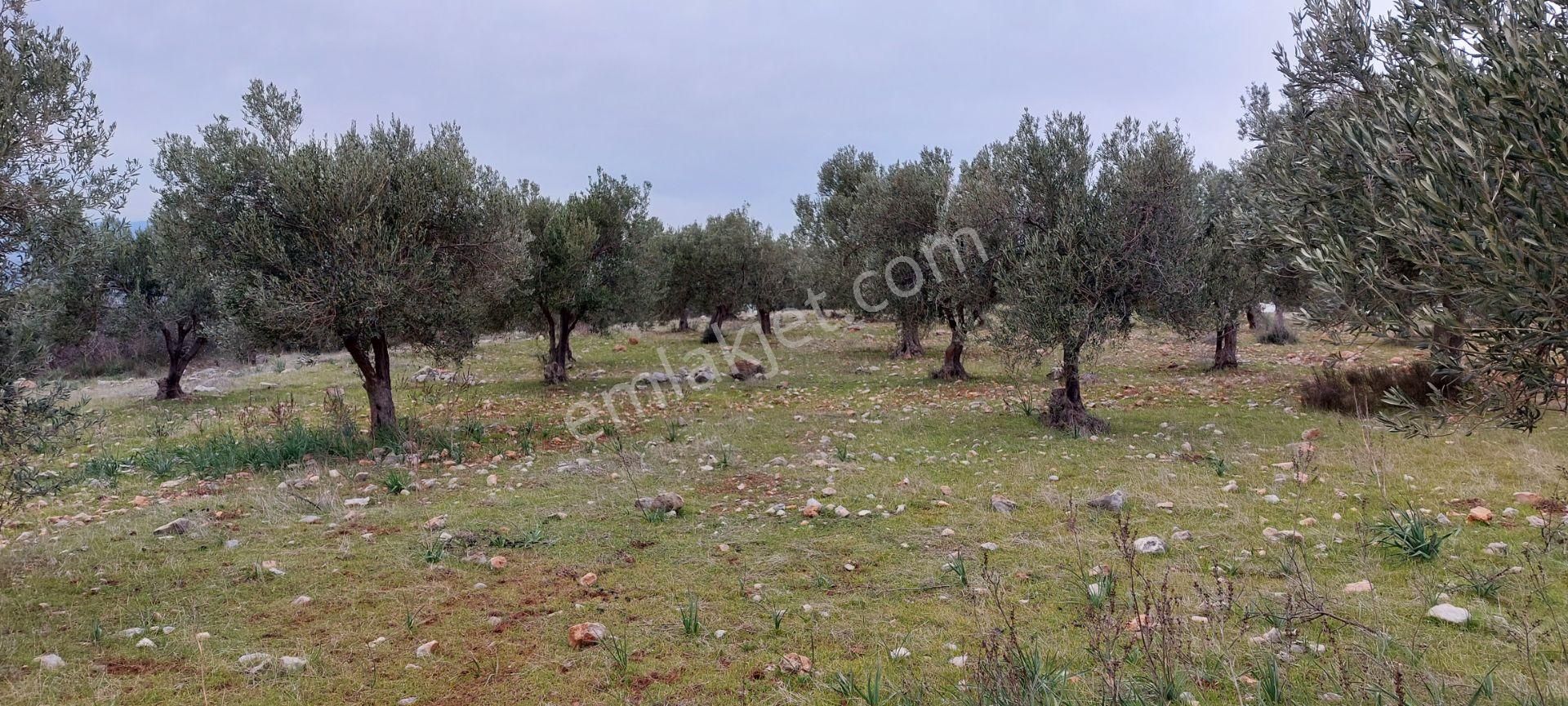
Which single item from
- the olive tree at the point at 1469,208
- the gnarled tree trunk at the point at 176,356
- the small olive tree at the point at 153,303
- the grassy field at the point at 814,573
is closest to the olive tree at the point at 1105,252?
the grassy field at the point at 814,573

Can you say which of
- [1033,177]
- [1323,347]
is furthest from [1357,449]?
[1323,347]

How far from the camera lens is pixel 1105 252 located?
14.0 meters

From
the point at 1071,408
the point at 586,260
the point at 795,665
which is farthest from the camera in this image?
the point at 586,260

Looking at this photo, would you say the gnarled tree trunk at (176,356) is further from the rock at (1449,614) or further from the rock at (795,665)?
the rock at (1449,614)

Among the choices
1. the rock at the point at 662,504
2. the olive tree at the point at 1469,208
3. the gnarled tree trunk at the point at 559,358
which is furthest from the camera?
the gnarled tree trunk at the point at 559,358

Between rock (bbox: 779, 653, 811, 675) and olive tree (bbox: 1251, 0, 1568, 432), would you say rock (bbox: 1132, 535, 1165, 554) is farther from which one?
rock (bbox: 779, 653, 811, 675)

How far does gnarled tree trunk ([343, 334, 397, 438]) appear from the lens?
576 inches

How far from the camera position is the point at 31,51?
7.14 metres

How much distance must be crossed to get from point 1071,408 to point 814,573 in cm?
943

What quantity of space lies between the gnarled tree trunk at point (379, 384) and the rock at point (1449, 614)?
50.5 feet

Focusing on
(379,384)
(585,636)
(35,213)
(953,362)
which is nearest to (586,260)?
(379,384)

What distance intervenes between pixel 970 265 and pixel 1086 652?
1285 centimetres

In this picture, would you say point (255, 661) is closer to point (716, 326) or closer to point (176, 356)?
point (176, 356)

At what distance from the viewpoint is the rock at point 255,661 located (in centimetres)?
557
